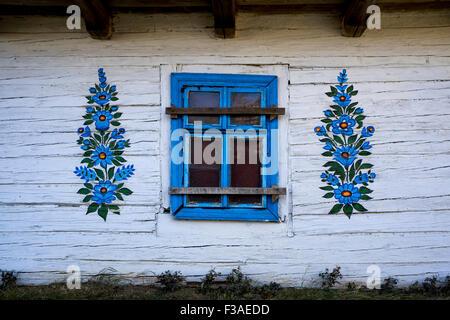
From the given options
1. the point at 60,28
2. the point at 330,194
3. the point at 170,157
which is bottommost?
the point at 330,194

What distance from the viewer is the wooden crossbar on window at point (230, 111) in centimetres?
337

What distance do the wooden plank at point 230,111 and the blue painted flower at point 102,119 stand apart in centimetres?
60

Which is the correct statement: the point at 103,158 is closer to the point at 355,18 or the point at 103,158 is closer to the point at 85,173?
the point at 85,173

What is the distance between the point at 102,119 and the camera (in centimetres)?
344

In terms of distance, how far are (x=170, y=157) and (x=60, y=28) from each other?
1720mm

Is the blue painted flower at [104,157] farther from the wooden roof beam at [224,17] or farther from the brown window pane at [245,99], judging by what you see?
the wooden roof beam at [224,17]

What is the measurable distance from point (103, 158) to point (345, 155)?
91.8 inches

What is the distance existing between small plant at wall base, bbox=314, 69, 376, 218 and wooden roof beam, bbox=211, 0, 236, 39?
3.70 ft

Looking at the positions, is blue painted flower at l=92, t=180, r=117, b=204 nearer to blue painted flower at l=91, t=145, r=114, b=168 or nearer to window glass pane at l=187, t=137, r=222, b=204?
blue painted flower at l=91, t=145, r=114, b=168

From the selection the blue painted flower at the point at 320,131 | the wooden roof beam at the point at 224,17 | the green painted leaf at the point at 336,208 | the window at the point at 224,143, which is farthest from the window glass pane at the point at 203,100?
the green painted leaf at the point at 336,208

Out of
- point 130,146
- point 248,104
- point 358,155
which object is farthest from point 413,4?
point 130,146

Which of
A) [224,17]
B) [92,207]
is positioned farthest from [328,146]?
[92,207]

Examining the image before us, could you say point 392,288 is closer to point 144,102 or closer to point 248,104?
point 248,104

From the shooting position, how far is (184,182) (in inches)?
134
